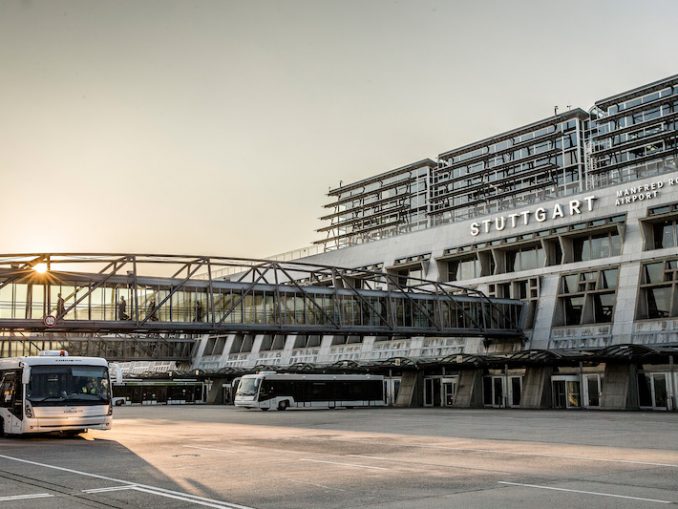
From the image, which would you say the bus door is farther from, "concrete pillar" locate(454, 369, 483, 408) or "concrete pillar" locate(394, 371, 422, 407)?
"concrete pillar" locate(394, 371, 422, 407)

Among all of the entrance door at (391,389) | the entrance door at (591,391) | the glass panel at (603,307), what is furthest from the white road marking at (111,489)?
the entrance door at (391,389)

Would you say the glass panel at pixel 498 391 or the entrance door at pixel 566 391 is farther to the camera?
the glass panel at pixel 498 391

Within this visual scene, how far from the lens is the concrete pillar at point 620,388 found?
45.7 m

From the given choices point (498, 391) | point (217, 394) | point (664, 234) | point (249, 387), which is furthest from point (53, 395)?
point (217, 394)

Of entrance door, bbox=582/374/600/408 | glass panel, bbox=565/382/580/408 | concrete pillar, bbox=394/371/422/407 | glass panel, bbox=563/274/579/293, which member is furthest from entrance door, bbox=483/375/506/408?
glass panel, bbox=563/274/579/293

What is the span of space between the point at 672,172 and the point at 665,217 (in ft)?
9.93

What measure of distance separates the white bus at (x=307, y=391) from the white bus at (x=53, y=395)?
27.8m

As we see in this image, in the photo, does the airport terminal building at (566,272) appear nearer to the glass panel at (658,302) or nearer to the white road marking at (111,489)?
the glass panel at (658,302)

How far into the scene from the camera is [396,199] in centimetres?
10631

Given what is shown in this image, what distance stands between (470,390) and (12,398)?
3765cm

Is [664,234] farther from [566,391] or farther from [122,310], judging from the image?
[122,310]

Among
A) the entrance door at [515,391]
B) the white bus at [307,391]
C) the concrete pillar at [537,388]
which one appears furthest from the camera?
the entrance door at [515,391]

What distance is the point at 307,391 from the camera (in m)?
54.7

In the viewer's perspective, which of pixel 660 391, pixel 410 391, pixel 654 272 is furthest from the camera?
pixel 410 391
